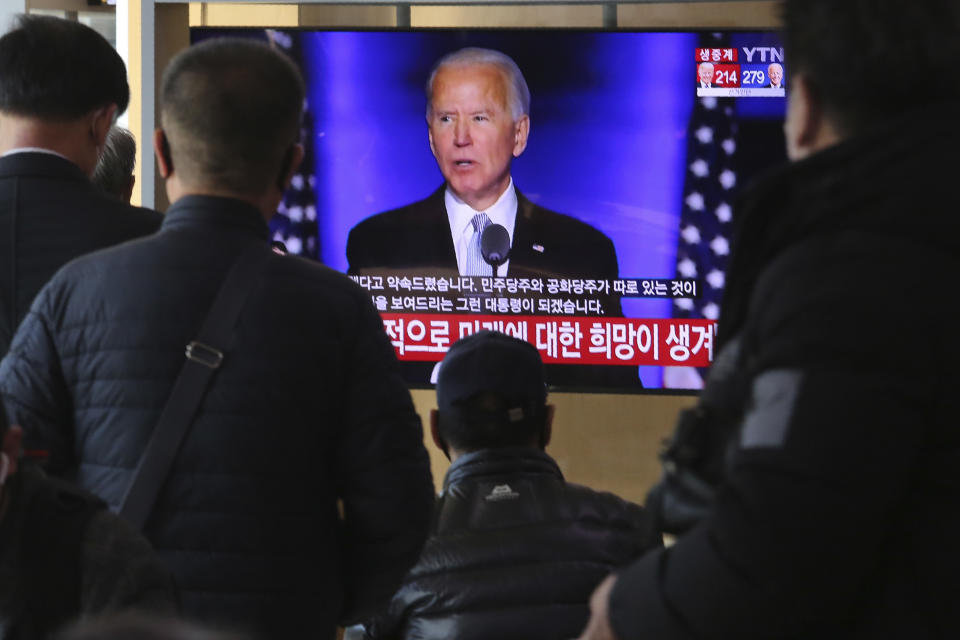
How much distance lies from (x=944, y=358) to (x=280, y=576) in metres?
0.87

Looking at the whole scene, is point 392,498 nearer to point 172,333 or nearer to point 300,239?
point 172,333

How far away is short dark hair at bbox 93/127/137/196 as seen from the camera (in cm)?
297

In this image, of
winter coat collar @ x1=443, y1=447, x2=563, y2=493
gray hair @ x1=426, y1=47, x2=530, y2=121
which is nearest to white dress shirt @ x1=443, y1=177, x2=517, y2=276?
gray hair @ x1=426, y1=47, x2=530, y2=121

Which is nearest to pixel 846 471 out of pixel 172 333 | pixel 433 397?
pixel 172 333

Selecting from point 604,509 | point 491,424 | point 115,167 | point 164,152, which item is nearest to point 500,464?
→ point 491,424

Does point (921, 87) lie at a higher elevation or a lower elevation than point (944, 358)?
higher

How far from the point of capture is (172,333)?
154cm

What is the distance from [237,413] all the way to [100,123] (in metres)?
0.76

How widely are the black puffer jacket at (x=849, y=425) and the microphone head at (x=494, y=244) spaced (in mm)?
2586

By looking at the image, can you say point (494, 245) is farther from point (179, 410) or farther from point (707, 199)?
point (179, 410)

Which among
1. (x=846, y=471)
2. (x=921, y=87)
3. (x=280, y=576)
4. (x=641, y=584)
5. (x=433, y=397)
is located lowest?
(x=433, y=397)

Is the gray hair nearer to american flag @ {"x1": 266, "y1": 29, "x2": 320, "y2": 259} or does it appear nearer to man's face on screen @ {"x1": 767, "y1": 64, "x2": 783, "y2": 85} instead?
american flag @ {"x1": 266, "y1": 29, "x2": 320, "y2": 259}

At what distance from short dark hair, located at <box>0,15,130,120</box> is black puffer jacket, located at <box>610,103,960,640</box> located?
1303mm

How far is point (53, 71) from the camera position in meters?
1.99
